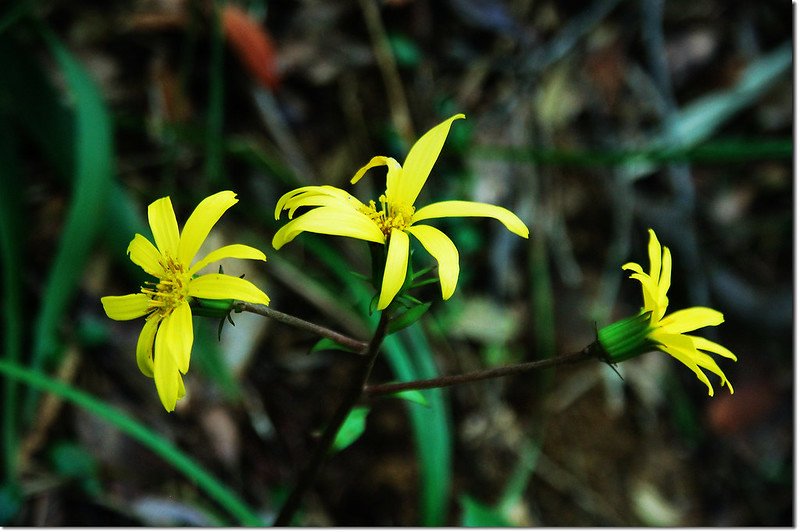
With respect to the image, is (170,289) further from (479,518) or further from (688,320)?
(479,518)

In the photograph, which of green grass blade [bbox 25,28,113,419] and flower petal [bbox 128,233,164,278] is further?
green grass blade [bbox 25,28,113,419]

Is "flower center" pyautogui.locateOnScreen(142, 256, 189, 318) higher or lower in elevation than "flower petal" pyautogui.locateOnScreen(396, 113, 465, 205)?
lower

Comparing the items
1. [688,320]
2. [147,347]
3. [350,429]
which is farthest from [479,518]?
[147,347]

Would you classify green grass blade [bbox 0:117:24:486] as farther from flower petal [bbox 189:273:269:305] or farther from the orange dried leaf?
flower petal [bbox 189:273:269:305]

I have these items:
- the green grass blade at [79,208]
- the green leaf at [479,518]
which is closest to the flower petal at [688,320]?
the green leaf at [479,518]

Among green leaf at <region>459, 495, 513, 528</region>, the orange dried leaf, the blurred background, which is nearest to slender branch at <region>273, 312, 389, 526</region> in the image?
the blurred background

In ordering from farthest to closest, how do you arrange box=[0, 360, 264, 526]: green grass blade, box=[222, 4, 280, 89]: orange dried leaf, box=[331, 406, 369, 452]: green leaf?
box=[222, 4, 280, 89]: orange dried leaf, box=[0, 360, 264, 526]: green grass blade, box=[331, 406, 369, 452]: green leaf

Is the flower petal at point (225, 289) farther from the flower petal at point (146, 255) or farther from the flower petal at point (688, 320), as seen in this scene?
the flower petal at point (688, 320)
